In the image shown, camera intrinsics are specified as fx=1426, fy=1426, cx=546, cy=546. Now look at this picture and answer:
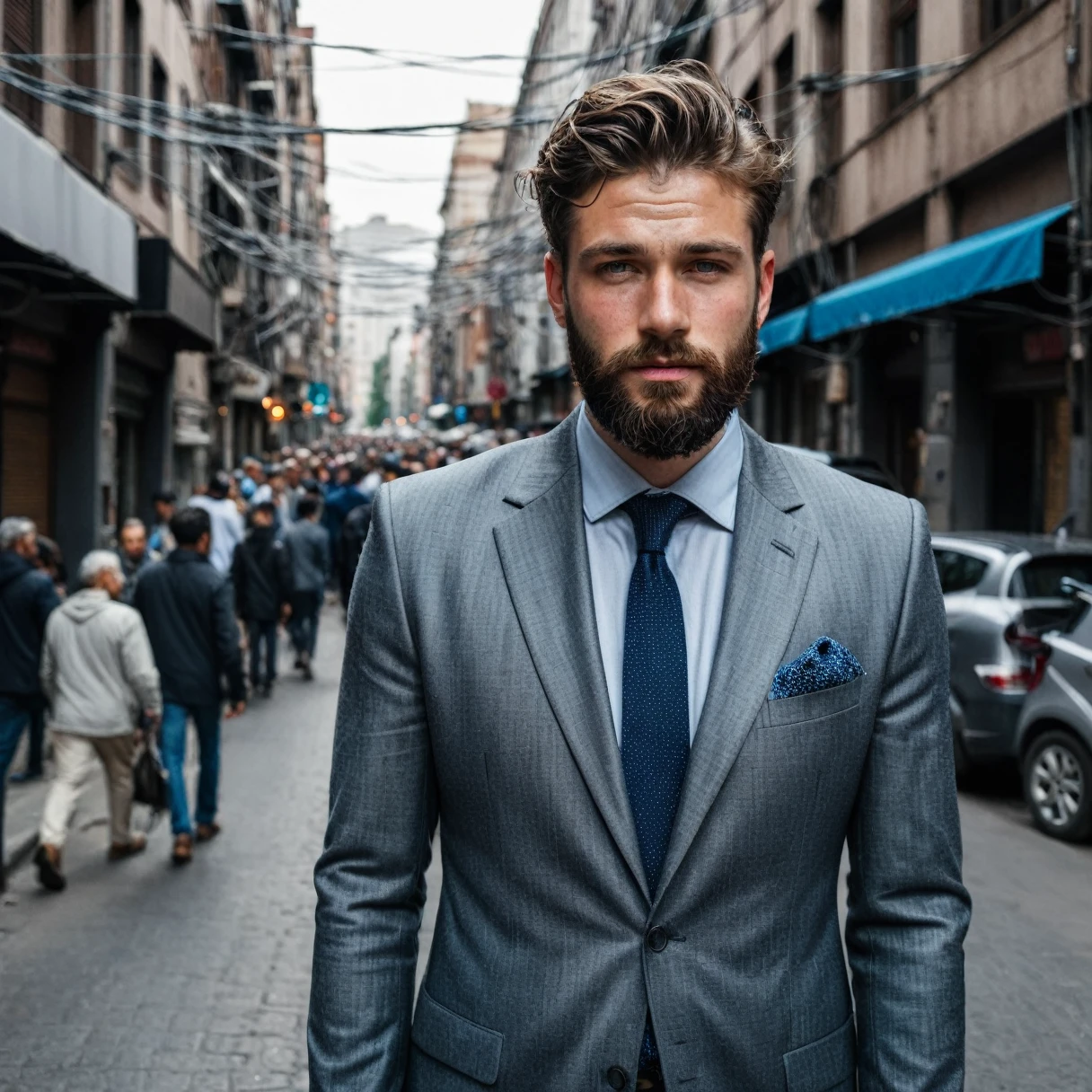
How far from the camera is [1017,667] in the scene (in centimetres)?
930

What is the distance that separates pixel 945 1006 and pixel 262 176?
132 ft

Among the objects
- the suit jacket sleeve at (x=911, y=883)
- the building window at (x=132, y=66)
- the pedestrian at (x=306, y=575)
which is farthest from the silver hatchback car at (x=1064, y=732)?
the building window at (x=132, y=66)

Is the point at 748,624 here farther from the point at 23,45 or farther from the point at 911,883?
the point at 23,45

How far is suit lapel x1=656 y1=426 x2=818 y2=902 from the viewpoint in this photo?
6.24 feet

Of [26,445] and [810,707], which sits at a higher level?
[26,445]

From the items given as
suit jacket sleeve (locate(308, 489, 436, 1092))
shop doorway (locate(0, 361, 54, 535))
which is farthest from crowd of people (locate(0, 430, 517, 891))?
suit jacket sleeve (locate(308, 489, 436, 1092))

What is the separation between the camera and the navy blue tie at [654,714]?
1.96 metres

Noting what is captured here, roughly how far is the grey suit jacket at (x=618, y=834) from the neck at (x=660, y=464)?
9cm

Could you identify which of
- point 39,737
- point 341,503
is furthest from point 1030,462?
point 39,737

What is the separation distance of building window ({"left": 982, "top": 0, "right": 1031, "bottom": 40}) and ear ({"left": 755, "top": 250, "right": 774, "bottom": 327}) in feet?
47.0

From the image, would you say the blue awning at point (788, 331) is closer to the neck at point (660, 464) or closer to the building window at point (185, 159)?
the building window at point (185, 159)

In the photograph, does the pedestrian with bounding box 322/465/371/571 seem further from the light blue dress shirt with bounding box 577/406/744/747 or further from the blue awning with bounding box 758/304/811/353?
the light blue dress shirt with bounding box 577/406/744/747

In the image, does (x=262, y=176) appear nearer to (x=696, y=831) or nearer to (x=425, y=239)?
(x=425, y=239)

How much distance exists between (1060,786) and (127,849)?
5.44 metres
